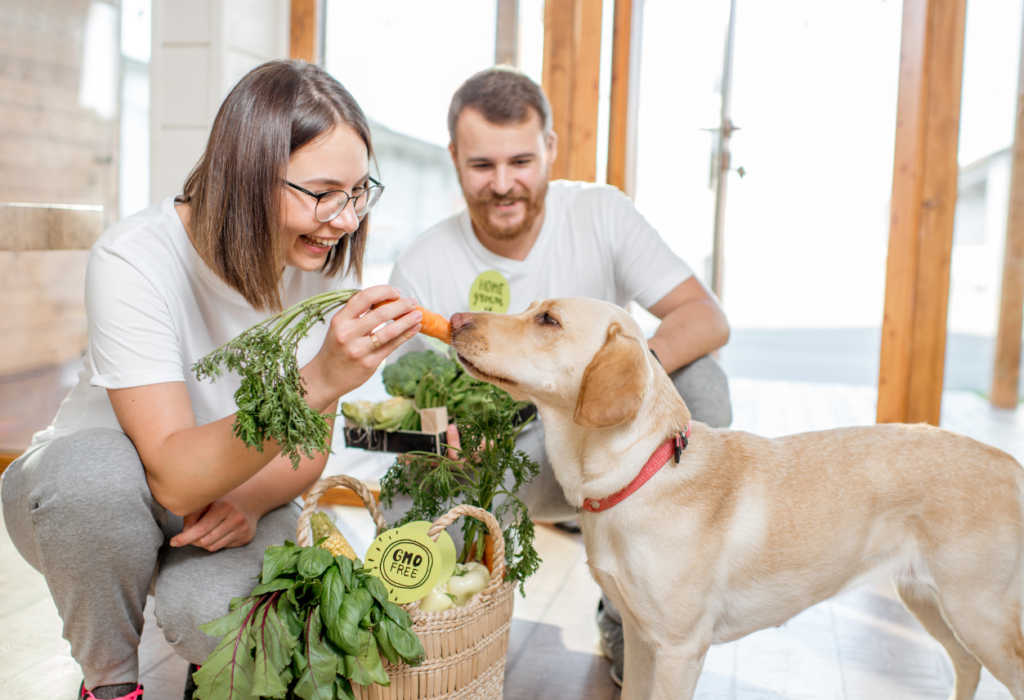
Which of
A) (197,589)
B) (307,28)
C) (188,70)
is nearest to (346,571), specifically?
(197,589)

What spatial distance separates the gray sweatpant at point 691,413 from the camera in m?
2.29

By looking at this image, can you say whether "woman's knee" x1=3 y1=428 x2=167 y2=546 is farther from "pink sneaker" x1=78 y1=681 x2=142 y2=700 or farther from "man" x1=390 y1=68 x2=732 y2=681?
"man" x1=390 y1=68 x2=732 y2=681

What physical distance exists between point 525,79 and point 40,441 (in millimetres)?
1763

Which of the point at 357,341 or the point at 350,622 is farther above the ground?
the point at 357,341

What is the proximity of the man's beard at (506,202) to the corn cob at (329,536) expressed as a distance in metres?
1.09

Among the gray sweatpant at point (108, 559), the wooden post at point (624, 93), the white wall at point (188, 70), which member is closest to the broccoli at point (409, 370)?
the gray sweatpant at point (108, 559)

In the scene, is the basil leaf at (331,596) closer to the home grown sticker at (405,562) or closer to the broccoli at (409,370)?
the home grown sticker at (405,562)

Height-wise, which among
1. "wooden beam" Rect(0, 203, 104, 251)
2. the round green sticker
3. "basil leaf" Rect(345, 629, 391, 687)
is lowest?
"basil leaf" Rect(345, 629, 391, 687)

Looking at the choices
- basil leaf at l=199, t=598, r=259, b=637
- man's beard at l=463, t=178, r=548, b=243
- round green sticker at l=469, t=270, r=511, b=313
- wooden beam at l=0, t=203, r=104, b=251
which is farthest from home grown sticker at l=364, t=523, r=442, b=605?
wooden beam at l=0, t=203, r=104, b=251

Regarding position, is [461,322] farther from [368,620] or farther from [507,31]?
[507,31]

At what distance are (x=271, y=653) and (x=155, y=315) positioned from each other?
0.76 metres

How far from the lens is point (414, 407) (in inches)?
98.7

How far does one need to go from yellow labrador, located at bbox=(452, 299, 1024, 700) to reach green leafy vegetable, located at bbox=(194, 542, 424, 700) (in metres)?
0.49

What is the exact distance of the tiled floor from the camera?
2113 mm
